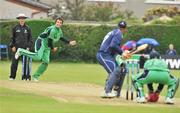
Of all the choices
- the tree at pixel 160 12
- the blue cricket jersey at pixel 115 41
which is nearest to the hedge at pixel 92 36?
the tree at pixel 160 12

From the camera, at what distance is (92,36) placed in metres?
40.4

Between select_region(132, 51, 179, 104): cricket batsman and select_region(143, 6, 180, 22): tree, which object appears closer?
select_region(132, 51, 179, 104): cricket batsman

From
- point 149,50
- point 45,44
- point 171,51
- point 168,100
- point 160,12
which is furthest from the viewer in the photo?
point 160,12

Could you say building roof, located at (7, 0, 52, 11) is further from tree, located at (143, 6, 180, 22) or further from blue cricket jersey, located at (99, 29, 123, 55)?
blue cricket jersey, located at (99, 29, 123, 55)

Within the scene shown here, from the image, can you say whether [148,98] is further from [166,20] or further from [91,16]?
[91,16]

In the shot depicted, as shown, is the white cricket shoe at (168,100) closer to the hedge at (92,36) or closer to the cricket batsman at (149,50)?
the cricket batsman at (149,50)

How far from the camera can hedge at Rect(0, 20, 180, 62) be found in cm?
4000

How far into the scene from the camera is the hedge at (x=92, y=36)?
40.0 metres

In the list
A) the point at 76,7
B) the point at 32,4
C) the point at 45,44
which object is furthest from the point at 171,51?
the point at 45,44

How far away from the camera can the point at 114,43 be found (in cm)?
1593

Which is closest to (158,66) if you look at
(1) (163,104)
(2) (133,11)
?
(1) (163,104)

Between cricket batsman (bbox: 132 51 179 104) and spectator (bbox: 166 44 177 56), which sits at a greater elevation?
cricket batsman (bbox: 132 51 179 104)

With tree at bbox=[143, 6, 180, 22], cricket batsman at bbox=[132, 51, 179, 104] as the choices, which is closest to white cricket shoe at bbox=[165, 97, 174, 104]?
cricket batsman at bbox=[132, 51, 179, 104]

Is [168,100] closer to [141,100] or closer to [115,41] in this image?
[141,100]
